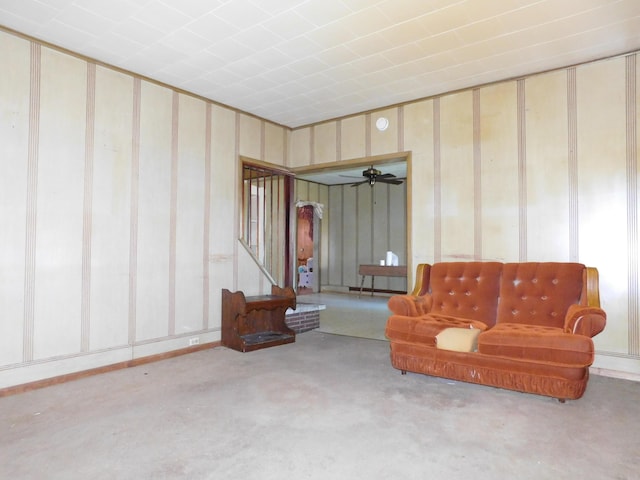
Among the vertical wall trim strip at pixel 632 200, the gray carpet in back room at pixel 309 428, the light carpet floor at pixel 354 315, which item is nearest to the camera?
the gray carpet in back room at pixel 309 428

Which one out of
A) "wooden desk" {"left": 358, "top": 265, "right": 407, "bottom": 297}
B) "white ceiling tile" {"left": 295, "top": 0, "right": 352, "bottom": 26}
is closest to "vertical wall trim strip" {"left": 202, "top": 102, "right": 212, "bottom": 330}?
"white ceiling tile" {"left": 295, "top": 0, "right": 352, "bottom": 26}

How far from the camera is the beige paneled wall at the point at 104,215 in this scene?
315 cm

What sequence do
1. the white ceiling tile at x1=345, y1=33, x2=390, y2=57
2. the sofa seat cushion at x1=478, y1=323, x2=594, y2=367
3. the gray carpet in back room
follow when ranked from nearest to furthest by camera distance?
the gray carpet in back room
the sofa seat cushion at x1=478, y1=323, x2=594, y2=367
the white ceiling tile at x1=345, y1=33, x2=390, y2=57

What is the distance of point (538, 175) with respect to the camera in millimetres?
3912

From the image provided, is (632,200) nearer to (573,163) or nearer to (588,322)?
(573,163)

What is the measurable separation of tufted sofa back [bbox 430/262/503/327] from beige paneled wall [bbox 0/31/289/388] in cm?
242

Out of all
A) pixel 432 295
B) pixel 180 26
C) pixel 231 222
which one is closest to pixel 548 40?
pixel 432 295

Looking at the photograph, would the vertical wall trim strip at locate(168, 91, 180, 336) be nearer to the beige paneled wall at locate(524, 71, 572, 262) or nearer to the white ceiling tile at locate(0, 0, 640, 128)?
the white ceiling tile at locate(0, 0, 640, 128)

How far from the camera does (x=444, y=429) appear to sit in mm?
2422

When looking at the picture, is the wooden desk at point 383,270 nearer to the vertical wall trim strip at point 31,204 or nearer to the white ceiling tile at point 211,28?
the white ceiling tile at point 211,28

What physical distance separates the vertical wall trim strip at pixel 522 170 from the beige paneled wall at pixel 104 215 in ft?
10.6

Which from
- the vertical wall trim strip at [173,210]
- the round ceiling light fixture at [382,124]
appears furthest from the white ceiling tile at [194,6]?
the round ceiling light fixture at [382,124]

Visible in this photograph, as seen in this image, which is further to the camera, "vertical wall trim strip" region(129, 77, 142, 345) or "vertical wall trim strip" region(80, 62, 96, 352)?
"vertical wall trim strip" region(129, 77, 142, 345)

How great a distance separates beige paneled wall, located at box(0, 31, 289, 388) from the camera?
10.3 feet
